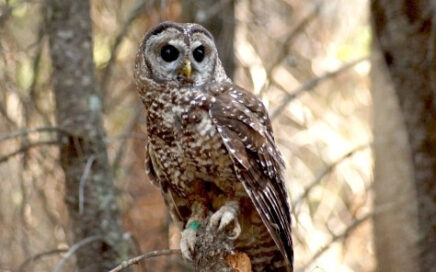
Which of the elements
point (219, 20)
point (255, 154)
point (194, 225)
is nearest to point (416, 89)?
point (255, 154)

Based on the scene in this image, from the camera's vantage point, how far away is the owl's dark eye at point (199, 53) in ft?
15.2

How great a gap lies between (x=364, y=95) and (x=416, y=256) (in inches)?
230

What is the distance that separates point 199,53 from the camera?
15.3 ft

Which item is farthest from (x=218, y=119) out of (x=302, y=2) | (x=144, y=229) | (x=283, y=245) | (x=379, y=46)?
(x=302, y=2)

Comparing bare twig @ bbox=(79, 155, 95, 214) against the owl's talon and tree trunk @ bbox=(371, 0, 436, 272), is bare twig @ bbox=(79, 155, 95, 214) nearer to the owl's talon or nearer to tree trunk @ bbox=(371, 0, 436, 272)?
the owl's talon

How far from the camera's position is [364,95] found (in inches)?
405

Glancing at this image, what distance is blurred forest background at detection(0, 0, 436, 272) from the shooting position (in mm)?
4738

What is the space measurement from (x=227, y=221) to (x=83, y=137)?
178cm

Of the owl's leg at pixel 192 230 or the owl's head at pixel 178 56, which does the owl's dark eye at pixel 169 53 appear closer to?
the owl's head at pixel 178 56

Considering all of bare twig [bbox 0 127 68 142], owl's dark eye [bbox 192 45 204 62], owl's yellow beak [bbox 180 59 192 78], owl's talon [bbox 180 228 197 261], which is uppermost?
owl's dark eye [bbox 192 45 204 62]

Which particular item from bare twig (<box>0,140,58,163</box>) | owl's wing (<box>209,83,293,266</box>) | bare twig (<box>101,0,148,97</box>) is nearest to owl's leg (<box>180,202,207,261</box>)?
owl's wing (<box>209,83,293,266</box>)

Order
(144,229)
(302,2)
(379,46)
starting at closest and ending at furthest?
(379,46) < (144,229) < (302,2)

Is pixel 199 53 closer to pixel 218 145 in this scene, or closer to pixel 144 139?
pixel 218 145

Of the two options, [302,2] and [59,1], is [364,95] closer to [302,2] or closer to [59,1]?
[302,2]
